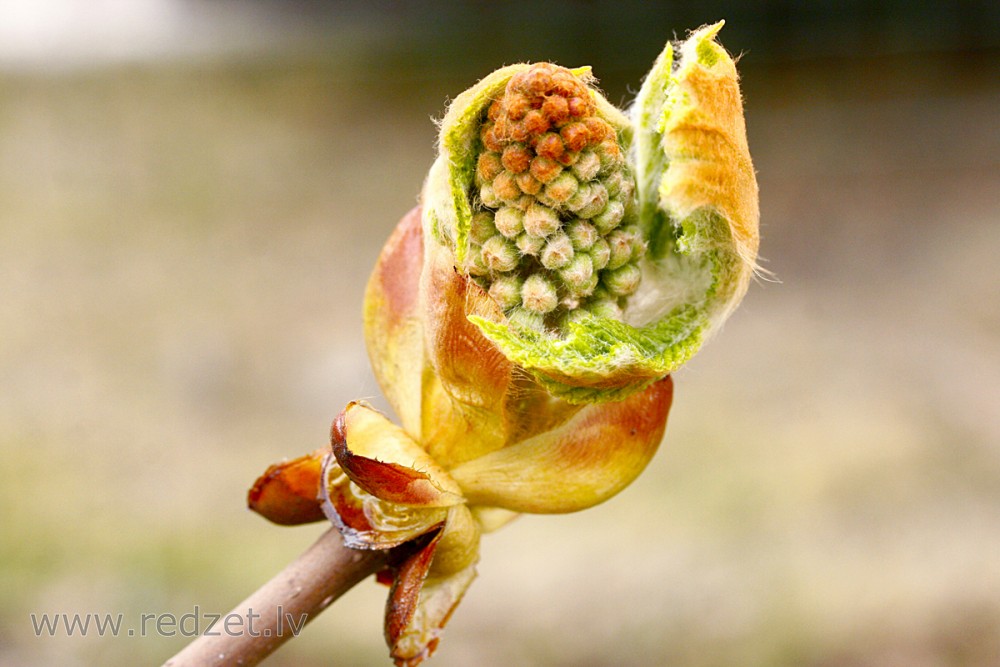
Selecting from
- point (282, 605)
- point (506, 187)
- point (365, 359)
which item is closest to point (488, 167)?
point (506, 187)

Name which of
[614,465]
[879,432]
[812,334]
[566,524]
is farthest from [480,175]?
[812,334]

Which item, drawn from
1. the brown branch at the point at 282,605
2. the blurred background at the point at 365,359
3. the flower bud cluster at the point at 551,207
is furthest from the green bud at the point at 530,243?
the blurred background at the point at 365,359

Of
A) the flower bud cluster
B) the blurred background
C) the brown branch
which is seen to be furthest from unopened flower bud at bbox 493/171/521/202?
the blurred background

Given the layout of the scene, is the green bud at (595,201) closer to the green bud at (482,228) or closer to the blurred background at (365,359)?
the green bud at (482,228)

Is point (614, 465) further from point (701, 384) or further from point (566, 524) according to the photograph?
point (701, 384)

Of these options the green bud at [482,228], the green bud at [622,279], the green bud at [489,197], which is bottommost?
the green bud at [622,279]

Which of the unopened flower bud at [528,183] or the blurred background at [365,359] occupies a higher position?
the unopened flower bud at [528,183]
